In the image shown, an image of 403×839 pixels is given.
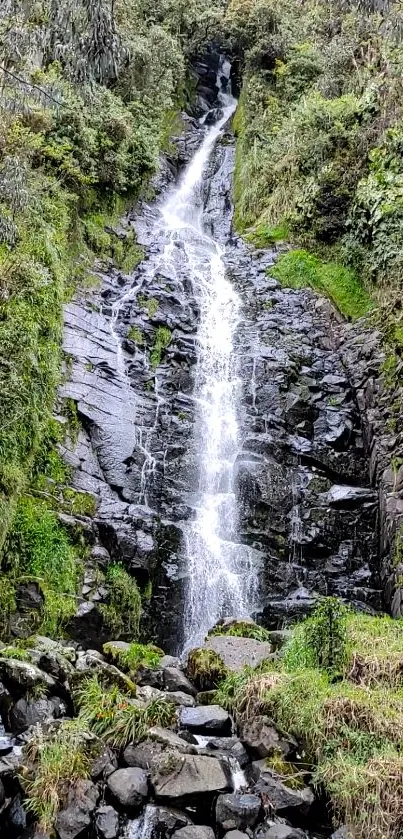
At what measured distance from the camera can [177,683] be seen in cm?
754

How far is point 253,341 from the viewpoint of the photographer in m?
15.8

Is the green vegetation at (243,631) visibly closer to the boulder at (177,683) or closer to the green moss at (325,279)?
the boulder at (177,683)

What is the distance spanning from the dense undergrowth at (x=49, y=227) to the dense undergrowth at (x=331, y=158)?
13.5 feet

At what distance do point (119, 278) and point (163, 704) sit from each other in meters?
12.1

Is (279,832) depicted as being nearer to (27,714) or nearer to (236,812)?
(236,812)

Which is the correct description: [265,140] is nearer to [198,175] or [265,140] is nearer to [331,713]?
[198,175]

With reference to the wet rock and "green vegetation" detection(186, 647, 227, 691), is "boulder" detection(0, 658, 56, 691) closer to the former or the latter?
the wet rock

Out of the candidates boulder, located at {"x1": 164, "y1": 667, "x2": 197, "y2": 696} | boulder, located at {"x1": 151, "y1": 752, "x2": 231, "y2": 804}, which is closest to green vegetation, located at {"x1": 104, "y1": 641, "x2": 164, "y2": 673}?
boulder, located at {"x1": 164, "y1": 667, "x2": 197, "y2": 696}

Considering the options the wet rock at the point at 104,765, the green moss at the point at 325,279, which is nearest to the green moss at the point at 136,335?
the green moss at the point at 325,279

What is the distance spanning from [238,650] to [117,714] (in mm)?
2458

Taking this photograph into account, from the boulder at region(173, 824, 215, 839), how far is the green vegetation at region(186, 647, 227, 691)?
231cm

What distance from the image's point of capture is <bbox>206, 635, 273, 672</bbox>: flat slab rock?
26.3 ft

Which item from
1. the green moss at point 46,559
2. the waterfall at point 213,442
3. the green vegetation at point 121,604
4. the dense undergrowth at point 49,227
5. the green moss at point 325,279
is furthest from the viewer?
the green moss at point 325,279

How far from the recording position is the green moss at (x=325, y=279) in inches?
637
